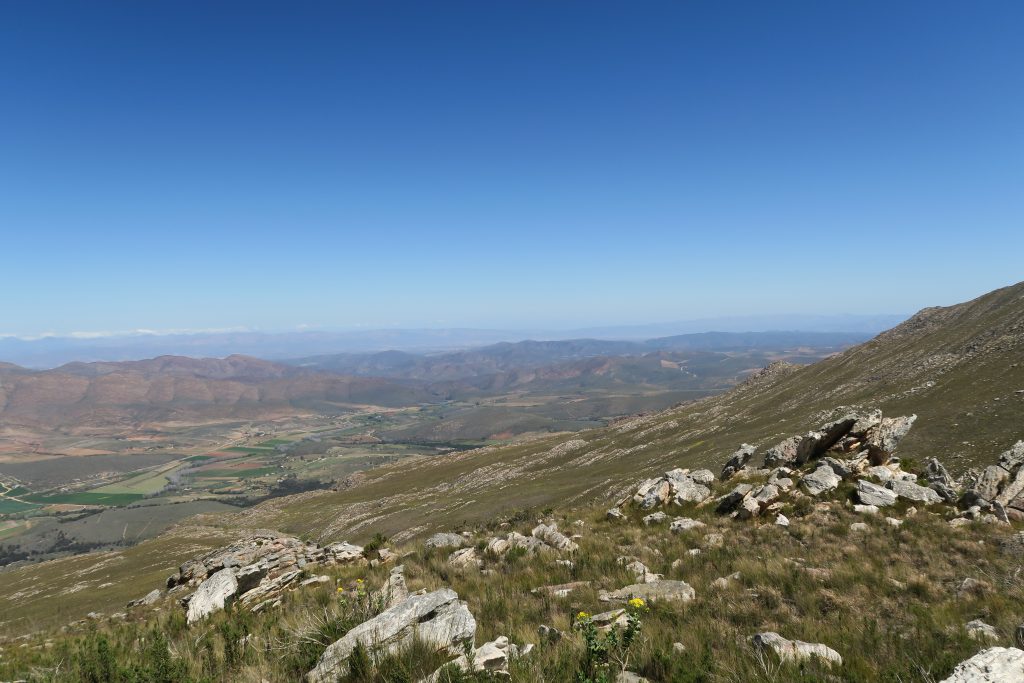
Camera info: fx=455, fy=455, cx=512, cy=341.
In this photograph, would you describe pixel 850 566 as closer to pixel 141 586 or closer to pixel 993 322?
pixel 141 586

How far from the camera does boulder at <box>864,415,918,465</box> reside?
77.6 feet

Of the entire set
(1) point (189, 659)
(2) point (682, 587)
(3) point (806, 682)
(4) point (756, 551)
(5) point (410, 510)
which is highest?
(3) point (806, 682)

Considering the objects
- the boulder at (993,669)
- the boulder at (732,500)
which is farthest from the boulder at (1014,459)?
the boulder at (993,669)

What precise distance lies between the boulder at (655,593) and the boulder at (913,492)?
13157 mm

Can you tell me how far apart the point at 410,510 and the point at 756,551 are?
69618 mm

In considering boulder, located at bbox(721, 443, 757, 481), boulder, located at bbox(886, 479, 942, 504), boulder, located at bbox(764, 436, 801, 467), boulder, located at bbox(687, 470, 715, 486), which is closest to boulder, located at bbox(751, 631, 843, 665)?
boulder, located at bbox(886, 479, 942, 504)

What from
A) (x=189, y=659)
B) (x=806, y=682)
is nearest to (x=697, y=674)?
(x=806, y=682)

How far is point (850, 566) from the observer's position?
1216 centimetres

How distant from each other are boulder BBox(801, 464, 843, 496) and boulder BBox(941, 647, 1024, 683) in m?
16.6

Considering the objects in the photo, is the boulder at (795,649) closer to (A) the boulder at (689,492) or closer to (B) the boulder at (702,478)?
(A) the boulder at (689,492)

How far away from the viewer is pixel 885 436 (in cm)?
2539

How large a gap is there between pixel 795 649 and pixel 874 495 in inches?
584

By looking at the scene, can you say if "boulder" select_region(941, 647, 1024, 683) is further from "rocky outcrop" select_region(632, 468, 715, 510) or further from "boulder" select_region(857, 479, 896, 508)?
"rocky outcrop" select_region(632, 468, 715, 510)

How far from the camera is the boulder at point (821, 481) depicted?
19.7 m
